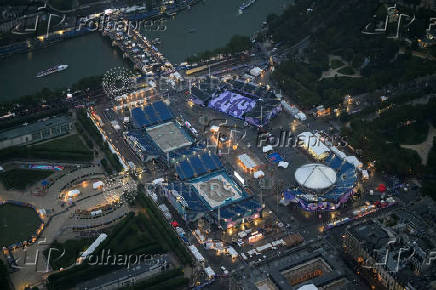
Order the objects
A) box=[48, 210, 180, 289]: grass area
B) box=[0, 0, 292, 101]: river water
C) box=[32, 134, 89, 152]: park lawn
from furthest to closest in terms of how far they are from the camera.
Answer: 1. box=[0, 0, 292, 101]: river water
2. box=[32, 134, 89, 152]: park lawn
3. box=[48, 210, 180, 289]: grass area

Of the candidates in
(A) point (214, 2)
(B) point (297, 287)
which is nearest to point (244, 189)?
(B) point (297, 287)

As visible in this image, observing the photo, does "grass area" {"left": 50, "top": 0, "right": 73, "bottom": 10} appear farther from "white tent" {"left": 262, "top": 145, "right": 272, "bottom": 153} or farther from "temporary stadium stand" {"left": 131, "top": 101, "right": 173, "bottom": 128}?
"white tent" {"left": 262, "top": 145, "right": 272, "bottom": 153}

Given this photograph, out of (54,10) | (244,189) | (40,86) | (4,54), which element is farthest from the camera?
(54,10)

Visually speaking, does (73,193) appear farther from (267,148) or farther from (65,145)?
(267,148)

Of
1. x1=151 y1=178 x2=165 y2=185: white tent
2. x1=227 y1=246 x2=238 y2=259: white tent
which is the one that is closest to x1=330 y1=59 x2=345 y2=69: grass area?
x1=151 y1=178 x2=165 y2=185: white tent

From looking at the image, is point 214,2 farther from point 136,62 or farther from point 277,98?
point 277,98

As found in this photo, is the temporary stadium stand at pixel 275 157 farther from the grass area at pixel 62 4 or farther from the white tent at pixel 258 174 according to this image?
the grass area at pixel 62 4

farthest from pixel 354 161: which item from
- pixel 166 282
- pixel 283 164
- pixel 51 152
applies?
pixel 51 152
